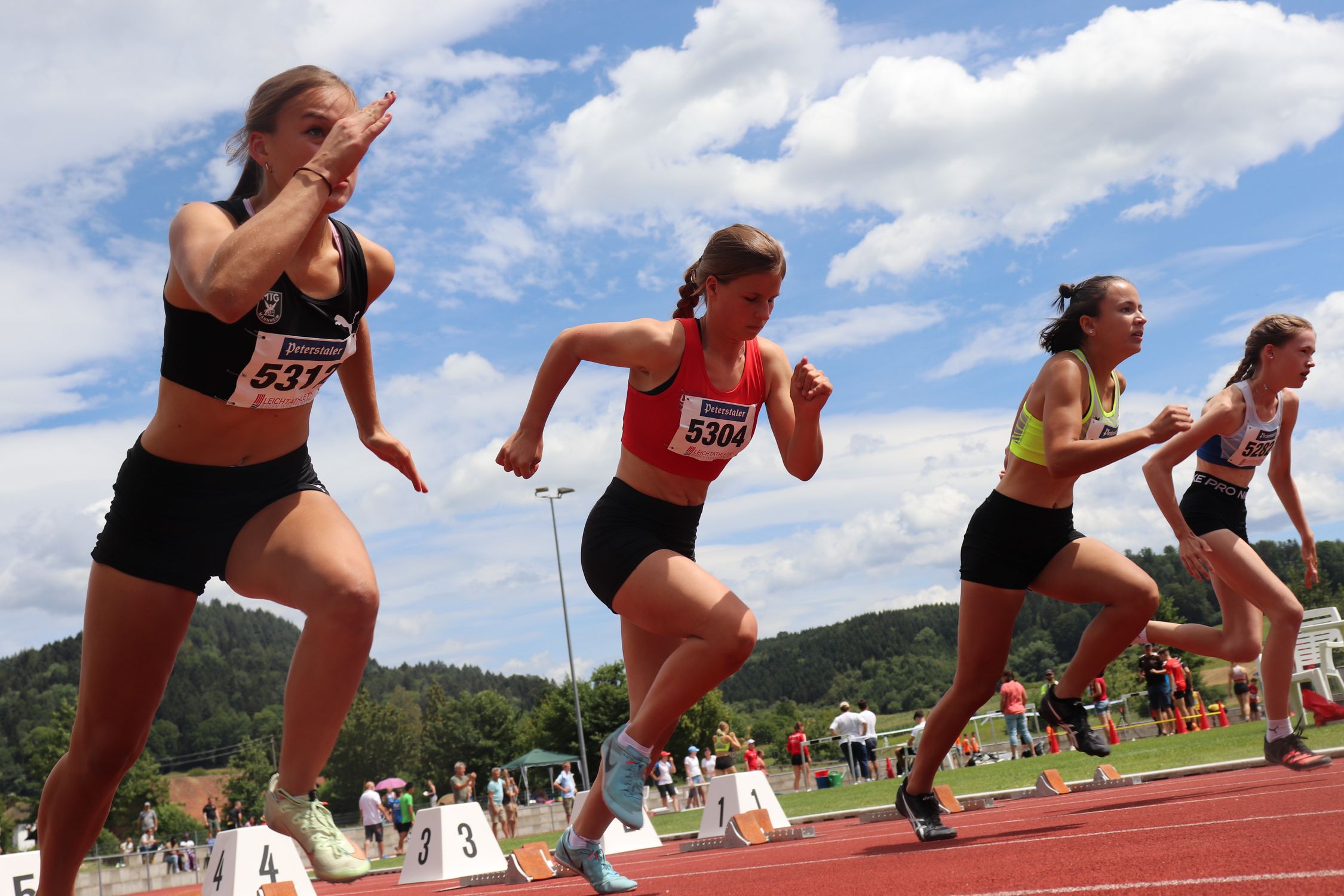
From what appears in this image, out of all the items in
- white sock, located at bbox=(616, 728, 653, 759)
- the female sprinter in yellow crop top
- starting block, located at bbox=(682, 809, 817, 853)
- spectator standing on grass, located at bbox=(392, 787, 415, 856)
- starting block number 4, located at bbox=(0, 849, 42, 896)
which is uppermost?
the female sprinter in yellow crop top

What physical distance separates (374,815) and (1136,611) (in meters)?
22.4

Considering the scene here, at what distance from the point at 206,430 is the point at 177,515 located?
0.88 feet

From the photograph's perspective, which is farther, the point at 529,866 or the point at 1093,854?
the point at 529,866

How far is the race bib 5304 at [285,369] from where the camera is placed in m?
3.29

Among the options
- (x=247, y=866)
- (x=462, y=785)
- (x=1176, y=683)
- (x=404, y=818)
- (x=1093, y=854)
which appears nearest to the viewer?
(x=1093, y=854)

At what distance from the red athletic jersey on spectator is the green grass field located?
Answer: 4620 mm

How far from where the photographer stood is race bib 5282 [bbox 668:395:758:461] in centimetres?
475

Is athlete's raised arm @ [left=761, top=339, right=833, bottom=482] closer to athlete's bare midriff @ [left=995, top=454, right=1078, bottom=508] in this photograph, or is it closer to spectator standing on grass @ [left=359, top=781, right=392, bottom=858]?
athlete's bare midriff @ [left=995, top=454, right=1078, bottom=508]

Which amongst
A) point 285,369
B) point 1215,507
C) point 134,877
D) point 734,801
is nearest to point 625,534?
point 285,369

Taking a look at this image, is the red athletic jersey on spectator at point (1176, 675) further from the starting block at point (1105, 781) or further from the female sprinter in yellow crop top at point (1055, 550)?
the female sprinter in yellow crop top at point (1055, 550)

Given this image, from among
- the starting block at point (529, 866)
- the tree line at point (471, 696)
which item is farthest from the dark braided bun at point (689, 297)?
the tree line at point (471, 696)

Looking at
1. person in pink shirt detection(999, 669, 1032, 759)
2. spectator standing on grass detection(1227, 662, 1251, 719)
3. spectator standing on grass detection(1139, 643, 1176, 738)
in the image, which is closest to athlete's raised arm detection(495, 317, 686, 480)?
spectator standing on grass detection(1139, 643, 1176, 738)

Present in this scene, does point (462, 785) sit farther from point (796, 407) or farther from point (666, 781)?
point (796, 407)

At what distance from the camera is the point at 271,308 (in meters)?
3.24
